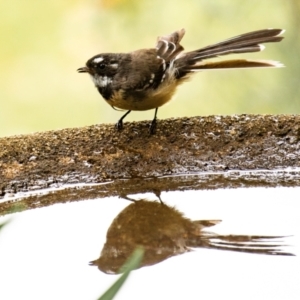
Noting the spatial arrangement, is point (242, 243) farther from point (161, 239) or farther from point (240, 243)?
point (161, 239)

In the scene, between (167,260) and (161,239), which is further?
(161,239)

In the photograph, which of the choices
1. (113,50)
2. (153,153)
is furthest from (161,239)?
(113,50)

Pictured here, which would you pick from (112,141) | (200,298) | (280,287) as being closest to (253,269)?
(280,287)

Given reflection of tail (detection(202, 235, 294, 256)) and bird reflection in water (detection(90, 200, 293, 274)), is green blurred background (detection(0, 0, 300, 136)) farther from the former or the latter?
reflection of tail (detection(202, 235, 294, 256))

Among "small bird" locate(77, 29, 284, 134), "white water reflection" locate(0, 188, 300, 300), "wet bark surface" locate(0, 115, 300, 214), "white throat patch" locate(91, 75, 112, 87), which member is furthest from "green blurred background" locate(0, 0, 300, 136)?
"white water reflection" locate(0, 188, 300, 300)

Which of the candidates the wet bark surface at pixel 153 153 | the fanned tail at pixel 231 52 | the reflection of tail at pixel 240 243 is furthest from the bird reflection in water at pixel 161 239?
the fanned tail at pixel 231 52

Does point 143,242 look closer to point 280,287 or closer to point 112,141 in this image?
point 280,287
